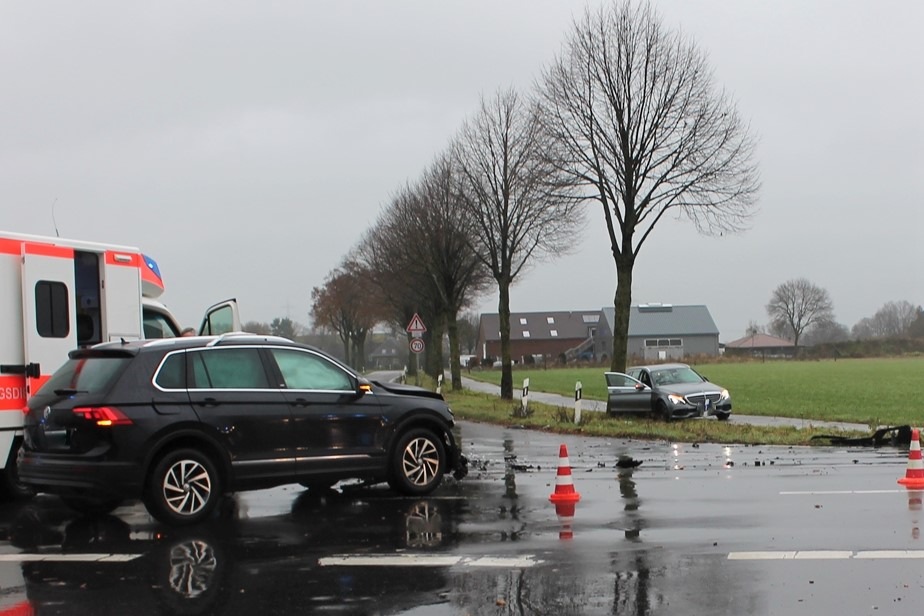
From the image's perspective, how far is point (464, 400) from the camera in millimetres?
36094

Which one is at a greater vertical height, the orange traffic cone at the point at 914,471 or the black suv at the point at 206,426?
the black suv at the point at 206,426

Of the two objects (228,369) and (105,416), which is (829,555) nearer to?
(228,369)

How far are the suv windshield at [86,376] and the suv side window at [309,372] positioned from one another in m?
1.57

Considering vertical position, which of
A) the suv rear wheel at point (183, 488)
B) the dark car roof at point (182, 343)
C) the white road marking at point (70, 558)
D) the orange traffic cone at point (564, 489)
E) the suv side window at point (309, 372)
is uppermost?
the dark car roof at point (182, 343)

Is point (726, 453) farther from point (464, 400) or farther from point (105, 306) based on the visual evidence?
point (464, 400)

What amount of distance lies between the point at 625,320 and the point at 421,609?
23207 mm

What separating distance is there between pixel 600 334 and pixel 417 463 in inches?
4903

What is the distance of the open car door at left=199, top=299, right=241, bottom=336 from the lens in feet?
48.9

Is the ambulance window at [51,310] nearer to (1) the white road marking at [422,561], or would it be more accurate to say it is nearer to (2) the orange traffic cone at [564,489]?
(1) the white road marking at [422,561]

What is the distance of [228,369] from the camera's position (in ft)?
33.2

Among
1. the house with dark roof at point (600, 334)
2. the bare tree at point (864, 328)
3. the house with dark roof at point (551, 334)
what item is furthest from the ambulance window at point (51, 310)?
the bare tree at point (864, 328)

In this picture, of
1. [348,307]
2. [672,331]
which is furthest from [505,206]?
[672,331]

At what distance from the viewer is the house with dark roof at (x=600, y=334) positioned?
12231 cm

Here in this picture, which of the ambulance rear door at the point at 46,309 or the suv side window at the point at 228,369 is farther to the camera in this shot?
the ambulance rear door at the point at 46,309
